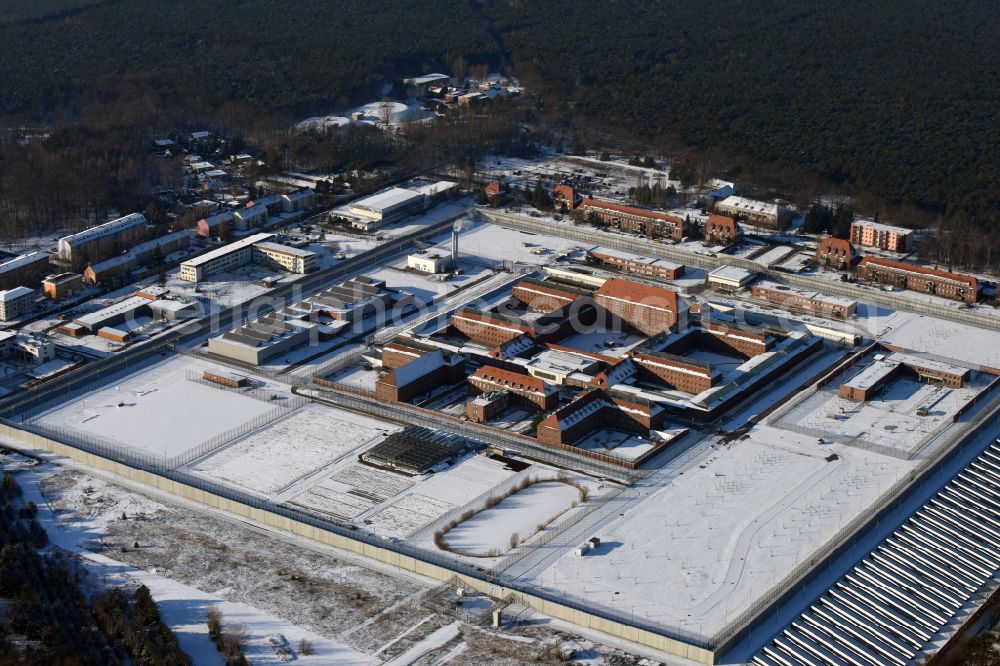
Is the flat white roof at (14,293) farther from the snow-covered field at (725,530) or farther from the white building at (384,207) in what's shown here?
the snow-covered field at (725,530)

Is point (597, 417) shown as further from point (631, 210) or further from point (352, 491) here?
point (631, 210)

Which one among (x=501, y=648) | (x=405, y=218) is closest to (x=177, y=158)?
(x=405, y=218)

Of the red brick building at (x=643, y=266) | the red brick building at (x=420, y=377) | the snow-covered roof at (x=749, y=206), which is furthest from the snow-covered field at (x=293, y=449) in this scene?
the snow-covered roof at (x=749, y=206)

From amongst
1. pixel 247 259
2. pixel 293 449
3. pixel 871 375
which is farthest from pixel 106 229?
pixel 871 375

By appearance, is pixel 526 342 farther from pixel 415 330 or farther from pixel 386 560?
pixel 386 560

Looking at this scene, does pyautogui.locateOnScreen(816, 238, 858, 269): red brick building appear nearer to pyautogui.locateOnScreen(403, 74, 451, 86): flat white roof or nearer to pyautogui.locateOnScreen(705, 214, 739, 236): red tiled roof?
pyautogui.locateOnScreen(705, 214, 739, 236): red tiled roof

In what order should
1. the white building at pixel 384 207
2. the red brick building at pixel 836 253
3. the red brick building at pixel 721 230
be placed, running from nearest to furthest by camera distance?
the red brick building at pixel 836 253, the red brick building at pixel 721 230, the white building at pixel 384 207

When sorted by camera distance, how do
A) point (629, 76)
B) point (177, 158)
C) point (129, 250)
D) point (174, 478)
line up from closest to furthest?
point (174, 478) < point (129, 250) < point (177, 158) < point (629, 76)
